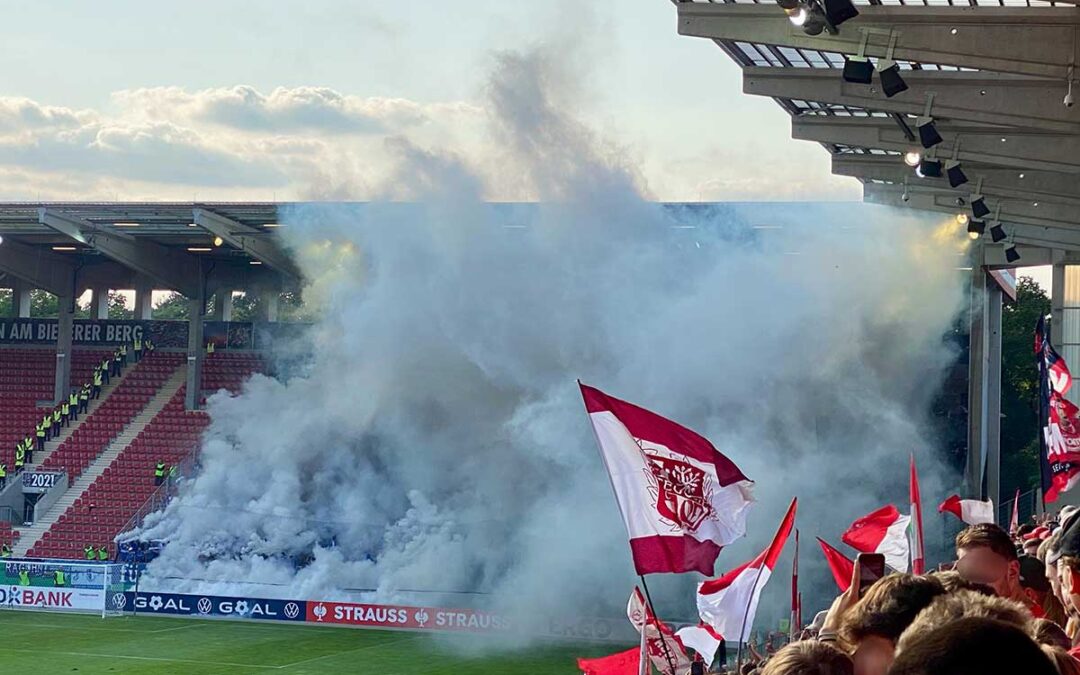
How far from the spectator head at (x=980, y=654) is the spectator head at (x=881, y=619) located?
4.72 ft

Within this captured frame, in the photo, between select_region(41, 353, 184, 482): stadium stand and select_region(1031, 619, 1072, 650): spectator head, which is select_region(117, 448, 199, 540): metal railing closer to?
select_region(41, 353, 184, 482): stadium stand

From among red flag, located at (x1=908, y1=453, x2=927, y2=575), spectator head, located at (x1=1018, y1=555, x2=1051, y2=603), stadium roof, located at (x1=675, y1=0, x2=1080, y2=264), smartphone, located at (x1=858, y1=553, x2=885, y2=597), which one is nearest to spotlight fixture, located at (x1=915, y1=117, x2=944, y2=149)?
stadium roof, located at (x1=675, y1=0, x2=1080, y2=264)

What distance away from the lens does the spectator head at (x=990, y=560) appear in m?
4.95

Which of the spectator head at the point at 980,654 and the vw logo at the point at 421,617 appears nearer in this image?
the spectator head at the point at 980,654

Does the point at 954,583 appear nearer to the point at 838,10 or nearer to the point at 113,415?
the point at 838,10

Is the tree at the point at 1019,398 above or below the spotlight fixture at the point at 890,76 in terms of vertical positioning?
below

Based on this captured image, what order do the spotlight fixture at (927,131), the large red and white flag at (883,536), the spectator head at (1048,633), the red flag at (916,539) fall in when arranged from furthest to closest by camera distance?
1. the spotlight fixture at (927,131)
2. the large red and white flag at (883,536)
3. the red flag at (916,539)
4. the spectator head at (1048,633)

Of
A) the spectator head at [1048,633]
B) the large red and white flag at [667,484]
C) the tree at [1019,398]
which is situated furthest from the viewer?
A: the tree at [1019,398]

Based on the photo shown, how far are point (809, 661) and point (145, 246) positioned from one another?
38.3m

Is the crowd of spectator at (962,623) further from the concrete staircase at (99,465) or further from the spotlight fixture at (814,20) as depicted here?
the concrete staircase at (99,465)

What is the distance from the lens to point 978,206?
2111 centimetres

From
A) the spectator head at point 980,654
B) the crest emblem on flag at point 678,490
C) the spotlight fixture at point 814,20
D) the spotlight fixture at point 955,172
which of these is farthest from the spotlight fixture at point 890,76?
the spectator head at point 980,654

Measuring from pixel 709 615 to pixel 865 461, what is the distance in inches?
804

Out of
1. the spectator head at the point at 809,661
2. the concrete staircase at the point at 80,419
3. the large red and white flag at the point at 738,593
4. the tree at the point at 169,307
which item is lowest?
the concrete staircase at the point at 80,419
